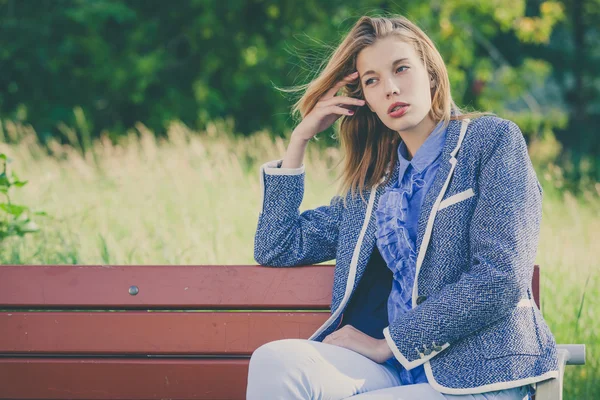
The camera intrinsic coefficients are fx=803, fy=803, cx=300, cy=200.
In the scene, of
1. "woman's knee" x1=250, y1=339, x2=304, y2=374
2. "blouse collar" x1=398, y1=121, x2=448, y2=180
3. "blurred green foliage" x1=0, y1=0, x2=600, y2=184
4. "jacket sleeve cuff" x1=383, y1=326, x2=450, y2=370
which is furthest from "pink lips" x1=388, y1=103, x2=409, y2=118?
"blurred green foliage" x1=0, y1=0, x2=600, y2=184

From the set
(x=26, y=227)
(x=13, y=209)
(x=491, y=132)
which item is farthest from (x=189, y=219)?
(x=491, y=132)

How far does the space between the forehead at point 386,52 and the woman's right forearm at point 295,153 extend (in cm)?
38

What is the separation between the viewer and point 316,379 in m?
2.29

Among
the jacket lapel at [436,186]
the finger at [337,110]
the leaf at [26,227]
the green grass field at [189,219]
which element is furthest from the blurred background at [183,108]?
the jacket lapel at [436,186]

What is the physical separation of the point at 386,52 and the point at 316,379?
1.08 meters

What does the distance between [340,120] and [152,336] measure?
3.44 feet

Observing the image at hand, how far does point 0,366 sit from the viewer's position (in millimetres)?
2930

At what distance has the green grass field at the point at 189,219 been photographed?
12.8 ft

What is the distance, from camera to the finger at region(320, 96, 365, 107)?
2.83 metres

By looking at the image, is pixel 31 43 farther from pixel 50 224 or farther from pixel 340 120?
Answer: pixel 340 120

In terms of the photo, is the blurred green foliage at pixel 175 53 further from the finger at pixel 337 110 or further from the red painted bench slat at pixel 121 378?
the red painted bench slat at pixel 121 378

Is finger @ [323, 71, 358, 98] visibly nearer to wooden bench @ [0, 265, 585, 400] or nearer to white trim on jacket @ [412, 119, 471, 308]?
white trim on jacket @ [412, 119, 471, 308]

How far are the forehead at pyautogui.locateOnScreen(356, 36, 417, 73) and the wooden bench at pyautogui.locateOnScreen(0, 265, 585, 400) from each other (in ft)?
2.36

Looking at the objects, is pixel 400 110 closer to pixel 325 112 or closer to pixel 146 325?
pixel 325 112
